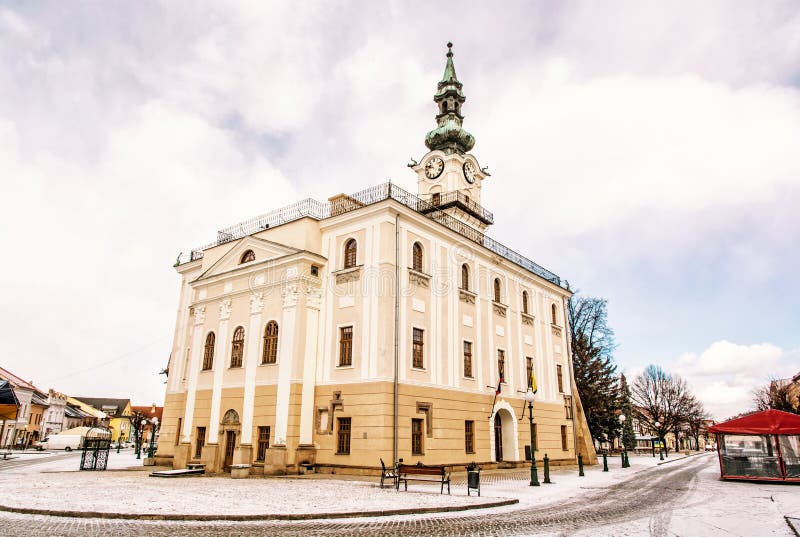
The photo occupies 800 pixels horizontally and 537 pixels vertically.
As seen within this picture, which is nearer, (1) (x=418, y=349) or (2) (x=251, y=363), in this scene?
(1) (x=418, y=349)

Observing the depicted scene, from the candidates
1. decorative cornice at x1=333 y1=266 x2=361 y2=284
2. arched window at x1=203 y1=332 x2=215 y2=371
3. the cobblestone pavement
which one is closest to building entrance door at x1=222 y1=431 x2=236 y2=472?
arched window at x1=203 y1=332 x2=215 y2=371

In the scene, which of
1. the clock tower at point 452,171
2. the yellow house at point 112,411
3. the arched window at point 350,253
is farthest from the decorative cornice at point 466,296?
the yellow house at point 112,411

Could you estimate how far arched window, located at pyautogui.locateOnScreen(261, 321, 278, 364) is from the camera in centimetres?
2448

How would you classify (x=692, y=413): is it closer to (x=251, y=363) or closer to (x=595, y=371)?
(x=595, y=371)

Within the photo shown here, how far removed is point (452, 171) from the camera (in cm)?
3534

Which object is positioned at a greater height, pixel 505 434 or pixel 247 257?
pixel 247 257

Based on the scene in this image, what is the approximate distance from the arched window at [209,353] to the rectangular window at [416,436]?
37.3 ft

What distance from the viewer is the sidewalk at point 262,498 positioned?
11363 millimetres

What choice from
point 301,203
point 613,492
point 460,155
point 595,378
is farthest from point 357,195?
point 595,378

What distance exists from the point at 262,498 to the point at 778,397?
53854 mm

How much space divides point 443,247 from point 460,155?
1129 cm

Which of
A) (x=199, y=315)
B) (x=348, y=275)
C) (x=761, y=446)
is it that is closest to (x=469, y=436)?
(x=348, y=275)

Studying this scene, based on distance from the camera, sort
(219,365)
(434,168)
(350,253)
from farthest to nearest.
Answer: (434,168), (219,365), (350,253)

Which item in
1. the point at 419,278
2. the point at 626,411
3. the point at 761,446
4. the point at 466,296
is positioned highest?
the point at 419,278
